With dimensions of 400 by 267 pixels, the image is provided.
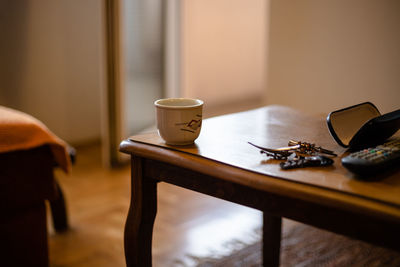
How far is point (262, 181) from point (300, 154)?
0.14m

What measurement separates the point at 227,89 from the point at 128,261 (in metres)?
3.34

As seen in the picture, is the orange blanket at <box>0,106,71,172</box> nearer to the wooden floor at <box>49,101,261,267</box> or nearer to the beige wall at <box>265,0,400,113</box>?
the wooden floor at <box>49,101,261,267</box>

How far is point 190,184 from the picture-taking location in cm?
87

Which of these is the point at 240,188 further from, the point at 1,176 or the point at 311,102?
the point at 311,102

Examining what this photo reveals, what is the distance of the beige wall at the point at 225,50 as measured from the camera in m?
3.65

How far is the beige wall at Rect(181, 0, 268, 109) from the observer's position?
3646 millimetres

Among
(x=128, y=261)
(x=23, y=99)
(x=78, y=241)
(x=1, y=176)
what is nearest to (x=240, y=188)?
(x=128, y=261)

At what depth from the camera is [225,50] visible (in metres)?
4.06

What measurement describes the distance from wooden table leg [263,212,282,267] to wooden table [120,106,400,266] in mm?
407

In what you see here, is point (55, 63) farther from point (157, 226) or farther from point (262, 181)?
point (262, 181)

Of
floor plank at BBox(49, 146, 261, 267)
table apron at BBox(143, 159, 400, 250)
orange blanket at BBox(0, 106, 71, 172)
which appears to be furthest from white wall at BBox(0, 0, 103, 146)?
table apron at BBox(143, 159, 400, 250)

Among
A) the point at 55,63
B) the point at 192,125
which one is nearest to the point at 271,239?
the point at 192,125

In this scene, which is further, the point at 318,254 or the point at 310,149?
the point at 318,254

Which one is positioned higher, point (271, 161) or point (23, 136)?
point (271, 161)
